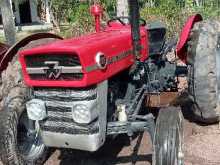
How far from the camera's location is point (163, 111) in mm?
3893

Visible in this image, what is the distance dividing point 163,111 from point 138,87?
1.05 meters

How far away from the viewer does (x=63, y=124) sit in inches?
149

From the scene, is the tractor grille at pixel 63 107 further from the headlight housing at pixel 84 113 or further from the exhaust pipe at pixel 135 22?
the exhaust pipe at pixel 135 22

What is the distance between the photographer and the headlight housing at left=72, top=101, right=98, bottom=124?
361 centimetres

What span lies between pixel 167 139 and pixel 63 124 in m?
0.85

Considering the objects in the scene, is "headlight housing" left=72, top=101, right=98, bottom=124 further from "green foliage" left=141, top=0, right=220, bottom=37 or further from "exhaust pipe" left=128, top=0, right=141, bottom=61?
"green foliage" left=141, top=0, right=220, bottom=37

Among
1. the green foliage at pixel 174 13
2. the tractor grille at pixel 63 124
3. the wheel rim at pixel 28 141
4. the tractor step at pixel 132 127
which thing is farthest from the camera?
the green foliage at pixel 174 13

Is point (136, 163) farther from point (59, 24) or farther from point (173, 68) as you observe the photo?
point (59, 24)

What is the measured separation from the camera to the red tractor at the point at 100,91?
3.65 meters

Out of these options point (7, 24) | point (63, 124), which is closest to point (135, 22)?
point (63, 124)

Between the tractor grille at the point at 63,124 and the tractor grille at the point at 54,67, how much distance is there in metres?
0.27

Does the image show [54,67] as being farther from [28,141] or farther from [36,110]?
[28,141]

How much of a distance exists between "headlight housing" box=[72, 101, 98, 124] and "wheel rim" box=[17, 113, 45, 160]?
103cm

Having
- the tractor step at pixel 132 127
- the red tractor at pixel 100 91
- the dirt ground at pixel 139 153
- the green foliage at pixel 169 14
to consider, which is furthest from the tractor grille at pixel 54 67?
the green foliage at pixel 169 14
